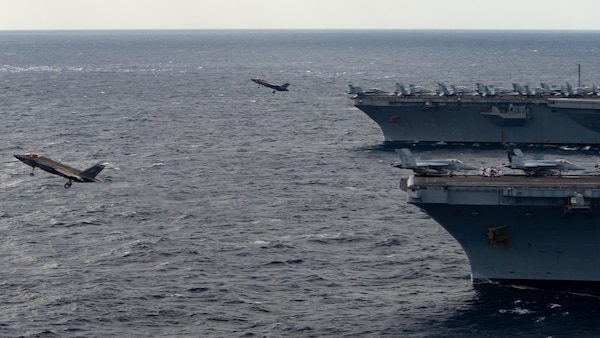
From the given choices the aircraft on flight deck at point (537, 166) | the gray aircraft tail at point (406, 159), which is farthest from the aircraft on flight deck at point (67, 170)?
the aircraft on flight deck at point (537, 166)

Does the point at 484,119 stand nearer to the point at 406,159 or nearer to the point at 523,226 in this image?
the point at 406,159

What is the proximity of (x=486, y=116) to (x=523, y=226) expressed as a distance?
39.2 metres

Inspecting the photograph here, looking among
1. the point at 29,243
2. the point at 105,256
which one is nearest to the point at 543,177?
the point at 105,256

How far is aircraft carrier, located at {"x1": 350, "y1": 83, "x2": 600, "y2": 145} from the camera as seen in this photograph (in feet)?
240

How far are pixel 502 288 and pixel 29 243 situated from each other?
22545 millimetres

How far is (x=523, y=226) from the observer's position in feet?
120

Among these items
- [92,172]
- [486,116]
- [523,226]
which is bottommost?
[523,226]

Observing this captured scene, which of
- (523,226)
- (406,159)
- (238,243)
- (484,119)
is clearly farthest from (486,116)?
(523,226)

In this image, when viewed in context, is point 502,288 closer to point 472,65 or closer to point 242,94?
point 242,94

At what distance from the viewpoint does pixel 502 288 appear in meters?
36.8

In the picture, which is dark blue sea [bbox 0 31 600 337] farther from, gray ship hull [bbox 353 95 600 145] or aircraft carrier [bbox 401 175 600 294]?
gray ship hull [bbox 353 95 600 145]

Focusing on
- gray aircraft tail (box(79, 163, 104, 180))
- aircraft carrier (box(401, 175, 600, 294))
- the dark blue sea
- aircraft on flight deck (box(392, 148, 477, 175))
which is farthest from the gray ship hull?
aircraft carrier (box(401, 175, 600, 294))

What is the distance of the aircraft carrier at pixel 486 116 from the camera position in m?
73.1

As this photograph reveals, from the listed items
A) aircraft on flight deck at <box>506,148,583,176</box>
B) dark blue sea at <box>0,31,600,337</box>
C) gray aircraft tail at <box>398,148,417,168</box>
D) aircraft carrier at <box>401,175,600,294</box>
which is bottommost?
dark blue sea at <box>0,31,600,337</box>
